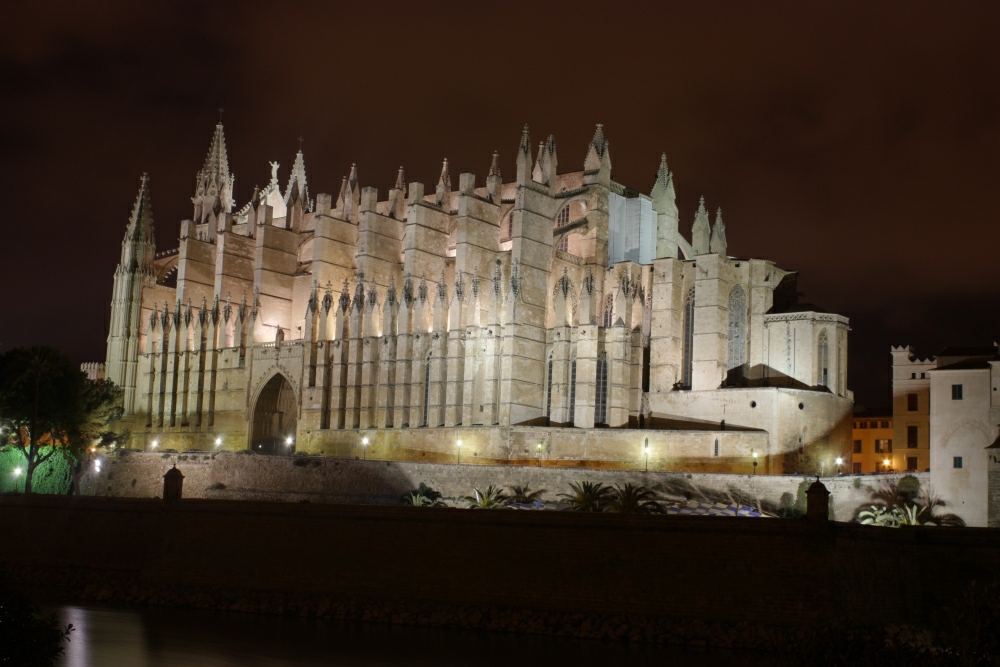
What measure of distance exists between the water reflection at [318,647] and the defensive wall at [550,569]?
80 centimetres

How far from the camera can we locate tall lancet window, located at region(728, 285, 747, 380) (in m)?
52.6

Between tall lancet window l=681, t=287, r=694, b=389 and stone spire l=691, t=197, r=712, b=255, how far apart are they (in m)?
2.00

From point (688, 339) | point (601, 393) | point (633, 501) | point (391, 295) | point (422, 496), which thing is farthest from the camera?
point (391, 295)

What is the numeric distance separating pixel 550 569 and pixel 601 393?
20.3 m

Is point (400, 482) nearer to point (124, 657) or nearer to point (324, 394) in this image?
point (324, 394)

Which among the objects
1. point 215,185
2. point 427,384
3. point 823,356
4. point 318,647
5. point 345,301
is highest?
point 215,185

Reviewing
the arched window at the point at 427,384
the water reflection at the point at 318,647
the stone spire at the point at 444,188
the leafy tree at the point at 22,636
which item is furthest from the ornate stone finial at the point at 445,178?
the leafy tree at the point at 22,636

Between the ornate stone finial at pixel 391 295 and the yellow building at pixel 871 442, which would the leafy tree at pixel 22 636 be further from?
the yellow building at pixel 871 442

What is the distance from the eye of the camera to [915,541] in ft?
105

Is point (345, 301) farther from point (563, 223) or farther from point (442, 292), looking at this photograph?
point (563, 223)

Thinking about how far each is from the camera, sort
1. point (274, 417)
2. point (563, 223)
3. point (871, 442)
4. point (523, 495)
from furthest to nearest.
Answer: point (274, 417)
point (563, 223)
point (871, 442)
point (523, 495)

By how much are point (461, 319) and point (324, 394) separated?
858cm

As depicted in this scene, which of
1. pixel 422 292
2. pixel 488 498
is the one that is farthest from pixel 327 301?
pixel 488 498

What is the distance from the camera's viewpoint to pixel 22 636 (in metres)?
19.8
